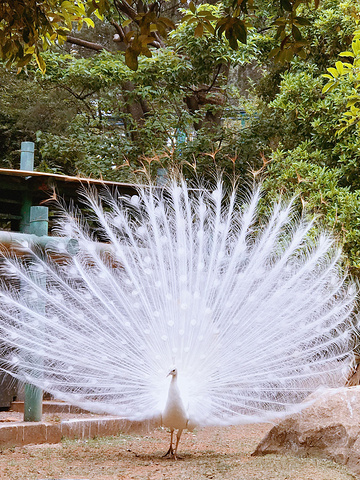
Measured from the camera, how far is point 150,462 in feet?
17.8

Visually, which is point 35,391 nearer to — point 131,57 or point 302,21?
point 131,57

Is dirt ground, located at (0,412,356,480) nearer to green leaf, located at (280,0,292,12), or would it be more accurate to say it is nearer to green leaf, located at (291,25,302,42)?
green leaf, located at (291,25,302,42)

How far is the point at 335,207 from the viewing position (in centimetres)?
779

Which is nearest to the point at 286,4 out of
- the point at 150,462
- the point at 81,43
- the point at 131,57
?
the point at 131,57

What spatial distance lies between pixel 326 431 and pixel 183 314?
157cm

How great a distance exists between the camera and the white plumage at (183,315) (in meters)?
5.43

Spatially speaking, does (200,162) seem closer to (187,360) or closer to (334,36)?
(334,36)

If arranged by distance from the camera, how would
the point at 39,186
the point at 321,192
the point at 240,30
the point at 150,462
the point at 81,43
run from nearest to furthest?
the point at 240,30, the point at 150,462, the point at 39,186, the point at 321,192, the point at 81,43

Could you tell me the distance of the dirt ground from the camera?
4.61 metres

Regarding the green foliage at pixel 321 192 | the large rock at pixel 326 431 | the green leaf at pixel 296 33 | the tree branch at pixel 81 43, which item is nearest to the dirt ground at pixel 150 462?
the large rock at pixel 326 431

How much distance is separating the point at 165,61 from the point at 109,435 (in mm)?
5573

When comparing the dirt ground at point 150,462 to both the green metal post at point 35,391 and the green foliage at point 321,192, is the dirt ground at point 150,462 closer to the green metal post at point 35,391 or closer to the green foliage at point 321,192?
the green metal post at point 35,391

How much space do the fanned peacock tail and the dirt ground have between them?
42 centimetres

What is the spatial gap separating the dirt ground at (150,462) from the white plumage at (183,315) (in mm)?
389
